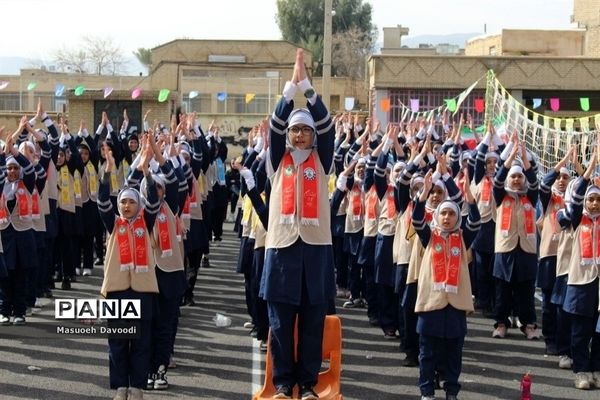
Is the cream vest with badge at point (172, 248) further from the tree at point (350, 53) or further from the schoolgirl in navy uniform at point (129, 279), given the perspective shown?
the tree at point (350, 53)

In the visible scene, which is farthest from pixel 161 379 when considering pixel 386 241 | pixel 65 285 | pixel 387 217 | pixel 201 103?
pixel 201 103

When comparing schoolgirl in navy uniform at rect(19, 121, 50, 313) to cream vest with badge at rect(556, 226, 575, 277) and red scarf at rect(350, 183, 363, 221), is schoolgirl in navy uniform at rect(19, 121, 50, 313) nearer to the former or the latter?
red scarf at rect(350, 183, 363, 221)

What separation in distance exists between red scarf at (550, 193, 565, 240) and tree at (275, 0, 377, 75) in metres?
55.5

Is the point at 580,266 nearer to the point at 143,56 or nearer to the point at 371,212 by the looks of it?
the point at 371,212

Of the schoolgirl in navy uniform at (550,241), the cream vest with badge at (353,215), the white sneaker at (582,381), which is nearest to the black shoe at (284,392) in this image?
the white sneaker at (582,381)

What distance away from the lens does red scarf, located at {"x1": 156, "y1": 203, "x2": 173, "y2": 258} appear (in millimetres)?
9477

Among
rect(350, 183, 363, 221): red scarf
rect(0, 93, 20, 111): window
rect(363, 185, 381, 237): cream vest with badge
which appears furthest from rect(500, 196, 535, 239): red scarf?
rect(0, 93, 20, 111): window

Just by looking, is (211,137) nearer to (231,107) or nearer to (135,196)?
(135,196)

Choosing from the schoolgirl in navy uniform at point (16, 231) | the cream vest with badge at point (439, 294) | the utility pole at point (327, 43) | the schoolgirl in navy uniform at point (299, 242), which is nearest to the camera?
the schoolgirl in navy uniform at point (299, 242)

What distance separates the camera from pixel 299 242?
7.41 m

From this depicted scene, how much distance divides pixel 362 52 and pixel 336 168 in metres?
52.5

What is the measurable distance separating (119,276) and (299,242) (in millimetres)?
2108

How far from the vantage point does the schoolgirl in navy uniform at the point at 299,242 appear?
291 inches

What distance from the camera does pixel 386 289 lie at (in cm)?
1200
